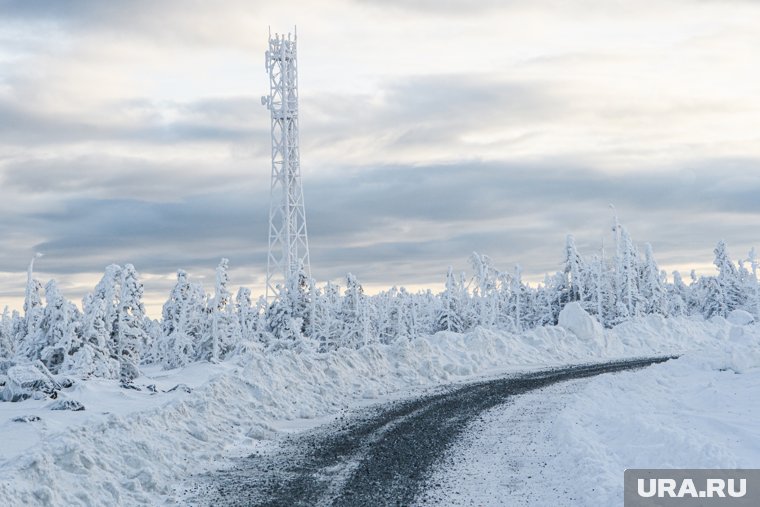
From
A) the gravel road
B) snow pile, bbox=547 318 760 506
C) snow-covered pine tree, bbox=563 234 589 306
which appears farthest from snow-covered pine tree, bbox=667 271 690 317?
the gravel road

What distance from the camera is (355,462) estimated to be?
48.1 ft

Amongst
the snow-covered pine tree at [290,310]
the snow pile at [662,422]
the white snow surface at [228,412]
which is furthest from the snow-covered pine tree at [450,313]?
the snow pile at [662,422]

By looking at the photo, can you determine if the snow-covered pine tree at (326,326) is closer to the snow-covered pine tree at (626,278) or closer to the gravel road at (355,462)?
the snow-covered pine tree at (626,278)

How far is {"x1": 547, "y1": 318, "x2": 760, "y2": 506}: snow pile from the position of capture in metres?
13.0

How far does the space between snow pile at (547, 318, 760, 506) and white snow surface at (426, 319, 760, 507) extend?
0.09ft

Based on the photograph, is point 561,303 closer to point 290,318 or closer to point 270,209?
point 290,318

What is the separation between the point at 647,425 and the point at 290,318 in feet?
134

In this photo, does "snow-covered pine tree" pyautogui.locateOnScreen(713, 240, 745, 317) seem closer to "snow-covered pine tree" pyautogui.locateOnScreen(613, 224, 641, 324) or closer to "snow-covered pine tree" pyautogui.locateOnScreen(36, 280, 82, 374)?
"snow-covered pine tree" pyautogui.locateOnScreen(613, 224, 641, 324)

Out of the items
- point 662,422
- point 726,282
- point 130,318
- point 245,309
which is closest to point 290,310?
point 130,318

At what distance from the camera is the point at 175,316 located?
197ft

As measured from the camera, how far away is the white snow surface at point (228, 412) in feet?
42.3

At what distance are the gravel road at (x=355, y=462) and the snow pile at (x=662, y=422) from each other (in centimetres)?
272

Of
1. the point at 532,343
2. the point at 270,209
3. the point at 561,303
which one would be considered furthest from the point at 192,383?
the point at 561,303

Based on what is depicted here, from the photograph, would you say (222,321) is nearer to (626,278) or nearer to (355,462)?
(355,462)
